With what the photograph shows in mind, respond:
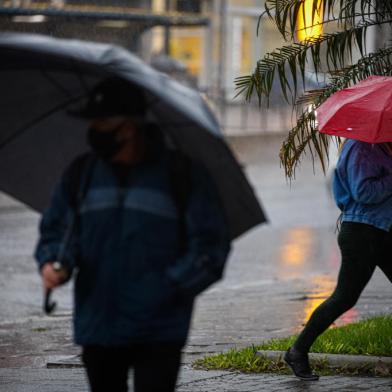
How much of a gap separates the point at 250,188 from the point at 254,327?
17.1 ft

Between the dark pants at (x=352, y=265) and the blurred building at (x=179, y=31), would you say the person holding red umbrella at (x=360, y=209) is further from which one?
the blurred building at (x=179, y=31)

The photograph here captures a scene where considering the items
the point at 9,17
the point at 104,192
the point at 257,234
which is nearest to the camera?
the point at 104,192

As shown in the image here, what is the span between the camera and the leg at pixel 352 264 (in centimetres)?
721

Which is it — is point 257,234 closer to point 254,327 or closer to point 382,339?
point 254,327

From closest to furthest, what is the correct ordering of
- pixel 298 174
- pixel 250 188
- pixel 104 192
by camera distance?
1. pixel 104 192
2. pixel 250 188
3. pixel 298 174

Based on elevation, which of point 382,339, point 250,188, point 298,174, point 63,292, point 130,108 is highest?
point 130,108

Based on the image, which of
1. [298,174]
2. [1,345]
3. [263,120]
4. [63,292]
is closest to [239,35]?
[263,120]

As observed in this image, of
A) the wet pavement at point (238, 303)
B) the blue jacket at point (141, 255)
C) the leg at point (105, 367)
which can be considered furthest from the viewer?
the wet pavement at point (238, 303)

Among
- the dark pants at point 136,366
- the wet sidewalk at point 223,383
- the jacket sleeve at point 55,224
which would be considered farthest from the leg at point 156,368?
the wet sidewalk at point 223,383

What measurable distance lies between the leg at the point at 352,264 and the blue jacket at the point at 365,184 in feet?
0.22

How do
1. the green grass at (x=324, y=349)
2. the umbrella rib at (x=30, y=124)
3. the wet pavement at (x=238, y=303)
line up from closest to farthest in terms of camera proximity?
1. the umbrella rib at (x=30, y=124)
2. the wet pavement at (x=238, y=303)
3. the green grass at (x=324, y=349)

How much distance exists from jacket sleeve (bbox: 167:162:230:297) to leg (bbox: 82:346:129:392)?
0.39 metres

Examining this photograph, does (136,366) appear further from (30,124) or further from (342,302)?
(342,302)

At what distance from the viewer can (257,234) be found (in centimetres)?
1825
